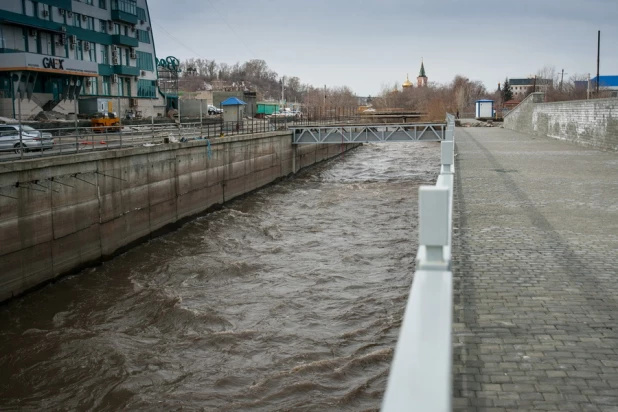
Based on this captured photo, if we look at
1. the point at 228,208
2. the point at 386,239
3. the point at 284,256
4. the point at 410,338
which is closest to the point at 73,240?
the point at 284,256

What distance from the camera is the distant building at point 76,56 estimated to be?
4350 cm

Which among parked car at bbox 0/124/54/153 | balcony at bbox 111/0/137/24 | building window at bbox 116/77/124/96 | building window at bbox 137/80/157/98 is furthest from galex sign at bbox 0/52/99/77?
parked car at bbox 0/124/54/153

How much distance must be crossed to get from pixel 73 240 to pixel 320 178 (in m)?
25.7

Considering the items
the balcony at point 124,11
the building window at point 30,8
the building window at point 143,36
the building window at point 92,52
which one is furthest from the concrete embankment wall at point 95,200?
the building window at point 143,36

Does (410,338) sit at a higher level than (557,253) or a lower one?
higher

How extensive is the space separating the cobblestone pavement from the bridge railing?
6.82 feet

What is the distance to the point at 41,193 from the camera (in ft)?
56.8

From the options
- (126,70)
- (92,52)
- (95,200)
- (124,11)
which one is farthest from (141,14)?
(95,200)

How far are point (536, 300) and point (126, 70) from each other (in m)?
56.6

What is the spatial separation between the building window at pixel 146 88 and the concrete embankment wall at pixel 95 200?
33289mm

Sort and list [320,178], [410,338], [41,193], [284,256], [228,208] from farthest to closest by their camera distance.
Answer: [320,178]
[228,208]
[284,256]
[41,193]
[410,338]

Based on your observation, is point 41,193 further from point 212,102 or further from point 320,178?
point 212,102

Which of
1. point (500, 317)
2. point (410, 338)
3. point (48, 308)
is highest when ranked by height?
point (410, 338)

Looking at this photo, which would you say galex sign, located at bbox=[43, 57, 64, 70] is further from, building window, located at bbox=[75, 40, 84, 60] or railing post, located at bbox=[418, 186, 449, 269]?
railing post, located at bbox=[418, 186, 449, 269]
